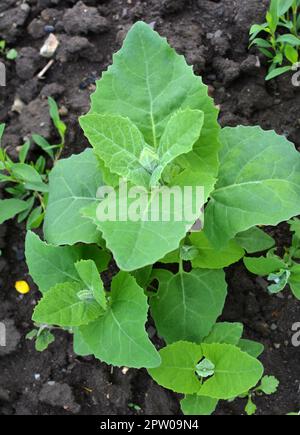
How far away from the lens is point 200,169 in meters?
1.86

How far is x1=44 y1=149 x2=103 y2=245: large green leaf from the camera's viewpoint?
1896 mm

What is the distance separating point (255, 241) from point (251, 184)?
271 mm

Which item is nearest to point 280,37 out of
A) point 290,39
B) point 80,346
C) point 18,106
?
point 290,39

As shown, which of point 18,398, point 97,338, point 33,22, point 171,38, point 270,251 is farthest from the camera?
point 33,22

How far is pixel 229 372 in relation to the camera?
1.92 m

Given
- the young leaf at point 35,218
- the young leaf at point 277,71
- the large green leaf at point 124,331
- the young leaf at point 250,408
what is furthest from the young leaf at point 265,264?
the young leaf at point 35,218

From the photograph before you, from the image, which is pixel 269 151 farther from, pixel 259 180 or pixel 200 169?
pixel 200 169

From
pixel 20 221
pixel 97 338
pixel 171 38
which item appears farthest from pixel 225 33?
pixel 97 338

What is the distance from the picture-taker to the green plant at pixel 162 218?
65.7 inches

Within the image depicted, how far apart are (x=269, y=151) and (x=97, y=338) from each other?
0.85m

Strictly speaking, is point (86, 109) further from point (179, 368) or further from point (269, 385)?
point (269, 385)

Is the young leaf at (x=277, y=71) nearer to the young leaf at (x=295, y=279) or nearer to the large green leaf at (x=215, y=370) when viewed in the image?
the young leaf at (x=295, y=279)

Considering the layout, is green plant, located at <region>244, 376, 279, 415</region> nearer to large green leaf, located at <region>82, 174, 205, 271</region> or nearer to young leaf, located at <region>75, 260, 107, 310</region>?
young leaf, located at <region>75, 260, 107, 310</region>

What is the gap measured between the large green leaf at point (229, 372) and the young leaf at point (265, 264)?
0.29m
